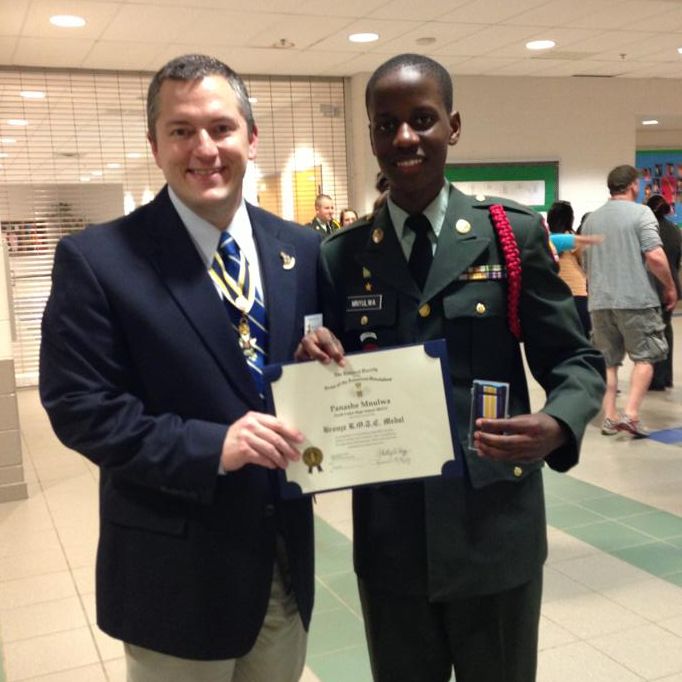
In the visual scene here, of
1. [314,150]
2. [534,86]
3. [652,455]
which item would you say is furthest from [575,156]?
[652,455]

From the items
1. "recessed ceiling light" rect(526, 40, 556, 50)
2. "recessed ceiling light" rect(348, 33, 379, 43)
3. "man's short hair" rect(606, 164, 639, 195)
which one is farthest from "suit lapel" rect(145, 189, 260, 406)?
"recessed ceiling light" rect(526, 40, 556, 50)

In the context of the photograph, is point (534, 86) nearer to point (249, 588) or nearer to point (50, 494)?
point (50, 494)

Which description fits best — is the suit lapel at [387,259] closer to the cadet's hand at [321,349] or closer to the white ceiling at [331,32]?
the cadet's hand at [321,349]

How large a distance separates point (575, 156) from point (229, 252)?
9973 millimetres

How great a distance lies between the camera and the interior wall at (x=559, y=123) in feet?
32.8

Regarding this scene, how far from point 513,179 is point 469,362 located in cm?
921

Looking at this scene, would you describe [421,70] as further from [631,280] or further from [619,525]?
[631,280]

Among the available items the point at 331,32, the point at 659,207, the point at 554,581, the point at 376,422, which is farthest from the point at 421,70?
the point at 331,32

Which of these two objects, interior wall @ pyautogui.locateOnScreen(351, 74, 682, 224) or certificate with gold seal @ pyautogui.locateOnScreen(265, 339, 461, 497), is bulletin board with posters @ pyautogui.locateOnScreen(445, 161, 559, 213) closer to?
interior wall @ pyautogui.locateOnScreen(351, 74, 682, 224)

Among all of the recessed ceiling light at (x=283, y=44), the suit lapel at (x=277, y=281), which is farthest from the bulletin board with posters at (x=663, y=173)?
the suit lapel at (x=277, y=281)

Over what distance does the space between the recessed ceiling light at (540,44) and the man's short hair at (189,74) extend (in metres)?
7.66

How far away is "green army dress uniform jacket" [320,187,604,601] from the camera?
1.50 m

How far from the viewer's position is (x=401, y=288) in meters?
1.51

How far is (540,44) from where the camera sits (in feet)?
27.8
